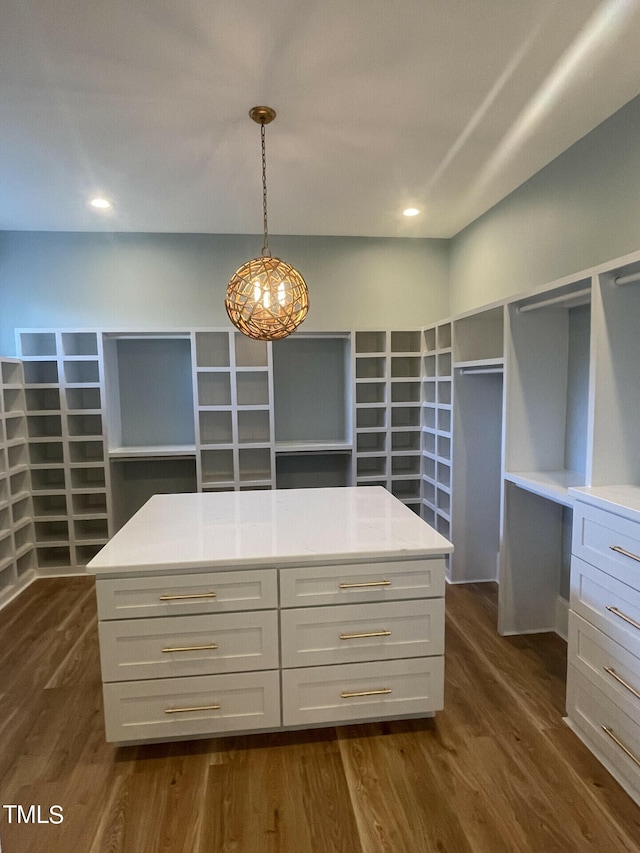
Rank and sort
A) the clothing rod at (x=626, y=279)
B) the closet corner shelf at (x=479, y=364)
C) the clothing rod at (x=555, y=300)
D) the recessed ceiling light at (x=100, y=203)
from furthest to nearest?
the recessed ceiling light at (x=100, y=203), the closet corner shelf at (x=479, y=364), the clothing rod at (x=555, y=300), the clothing rod at (x=626, y=279)

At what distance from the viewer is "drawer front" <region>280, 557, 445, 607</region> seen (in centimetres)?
164

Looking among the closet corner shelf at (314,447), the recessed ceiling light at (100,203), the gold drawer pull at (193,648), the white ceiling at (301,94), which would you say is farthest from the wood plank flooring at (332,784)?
the recessed ceiling light at (100,203)

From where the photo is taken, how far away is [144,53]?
1.63m

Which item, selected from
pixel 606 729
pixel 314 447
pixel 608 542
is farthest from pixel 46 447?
pixel 606 729

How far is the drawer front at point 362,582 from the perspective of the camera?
164 cm

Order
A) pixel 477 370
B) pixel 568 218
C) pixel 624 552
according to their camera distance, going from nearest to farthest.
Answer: pixel 624 552 → pixel 568 218 → pixel 477 370

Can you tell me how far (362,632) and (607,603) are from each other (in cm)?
88

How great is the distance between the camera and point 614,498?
161 centimetres

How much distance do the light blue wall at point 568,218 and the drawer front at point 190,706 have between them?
95.0 inches

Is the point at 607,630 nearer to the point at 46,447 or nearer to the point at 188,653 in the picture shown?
the point at 188,653

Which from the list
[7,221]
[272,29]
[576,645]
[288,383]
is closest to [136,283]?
[7,221]

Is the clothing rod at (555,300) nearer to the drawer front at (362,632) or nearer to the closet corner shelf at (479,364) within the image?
the closet corner shelf at (479,364)

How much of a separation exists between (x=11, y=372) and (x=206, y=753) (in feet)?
9.14

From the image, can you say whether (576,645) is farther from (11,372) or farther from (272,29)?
(11,372)
